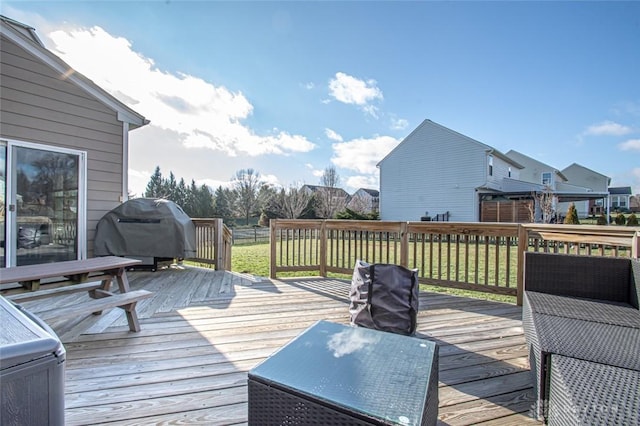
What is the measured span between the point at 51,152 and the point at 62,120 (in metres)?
0.56

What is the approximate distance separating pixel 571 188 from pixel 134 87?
28.1 m

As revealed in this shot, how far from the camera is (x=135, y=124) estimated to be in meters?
5.57

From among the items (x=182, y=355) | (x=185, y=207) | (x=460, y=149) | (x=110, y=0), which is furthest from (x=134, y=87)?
(x=185, y=207)

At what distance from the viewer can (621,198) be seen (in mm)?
32438

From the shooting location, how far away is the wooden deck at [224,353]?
1.69m

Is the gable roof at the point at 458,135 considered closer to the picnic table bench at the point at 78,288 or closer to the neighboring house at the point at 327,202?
the neighboring house at the point at 327,202

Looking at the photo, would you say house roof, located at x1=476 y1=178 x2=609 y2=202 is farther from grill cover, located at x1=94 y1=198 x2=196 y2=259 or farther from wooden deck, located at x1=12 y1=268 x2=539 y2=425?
grill cover, located at x1=94 y1=198 x2=196 y2=259

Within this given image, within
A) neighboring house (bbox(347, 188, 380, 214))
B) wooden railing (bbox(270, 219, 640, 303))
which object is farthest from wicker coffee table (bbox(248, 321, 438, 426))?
neighboring house (bbox(347, 188, 380, 214))

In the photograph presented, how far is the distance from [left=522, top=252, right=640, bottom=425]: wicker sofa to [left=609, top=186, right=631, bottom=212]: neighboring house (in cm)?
4033

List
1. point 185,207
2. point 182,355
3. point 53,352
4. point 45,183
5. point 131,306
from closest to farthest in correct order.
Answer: point 53,352, point 182,355, point 131,306, point 45,183, point 185,207

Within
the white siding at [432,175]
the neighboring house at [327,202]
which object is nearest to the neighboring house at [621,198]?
the white siding at [432,175]

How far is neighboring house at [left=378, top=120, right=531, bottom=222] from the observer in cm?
1520

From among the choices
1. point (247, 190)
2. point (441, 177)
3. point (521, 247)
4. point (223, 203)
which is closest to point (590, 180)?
point (441, 177)

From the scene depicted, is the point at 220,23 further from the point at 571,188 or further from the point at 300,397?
the point at 571,188
